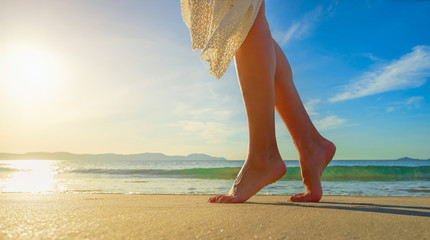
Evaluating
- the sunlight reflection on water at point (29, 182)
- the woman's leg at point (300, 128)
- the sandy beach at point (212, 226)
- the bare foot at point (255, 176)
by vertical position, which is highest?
the woman's leg at point (300, 128)

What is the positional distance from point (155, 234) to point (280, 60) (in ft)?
3.92

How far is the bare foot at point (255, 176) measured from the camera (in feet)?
4.23

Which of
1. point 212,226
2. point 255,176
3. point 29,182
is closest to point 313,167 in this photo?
point 255,176

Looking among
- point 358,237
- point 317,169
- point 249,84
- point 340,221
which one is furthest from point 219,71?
point 358,237

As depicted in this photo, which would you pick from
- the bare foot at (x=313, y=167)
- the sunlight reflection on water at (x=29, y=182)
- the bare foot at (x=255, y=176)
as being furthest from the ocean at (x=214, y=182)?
the bare foot at (x=255, y=176)

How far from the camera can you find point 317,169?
149 centimetres

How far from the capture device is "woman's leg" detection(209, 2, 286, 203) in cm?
126

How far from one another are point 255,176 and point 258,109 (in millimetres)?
286

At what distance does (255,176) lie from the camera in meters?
1.31

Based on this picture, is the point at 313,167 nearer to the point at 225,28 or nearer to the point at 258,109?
the point at 258,109

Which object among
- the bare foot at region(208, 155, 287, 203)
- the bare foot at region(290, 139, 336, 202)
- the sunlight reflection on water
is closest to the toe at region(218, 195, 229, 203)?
the bare foot at region(208, 155, 287, 203)

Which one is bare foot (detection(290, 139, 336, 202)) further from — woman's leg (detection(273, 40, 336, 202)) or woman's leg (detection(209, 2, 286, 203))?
woman's leg (detection(209, 2, 286, 203))

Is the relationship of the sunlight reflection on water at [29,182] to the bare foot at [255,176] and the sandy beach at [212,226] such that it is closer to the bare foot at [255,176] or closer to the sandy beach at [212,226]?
the bare foot at [255,176]

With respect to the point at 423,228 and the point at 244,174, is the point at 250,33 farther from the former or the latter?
the point at 423,228
